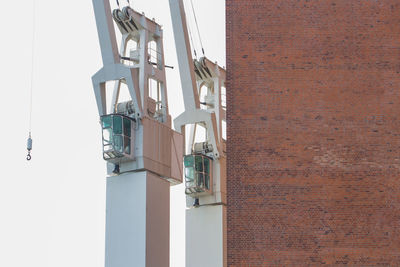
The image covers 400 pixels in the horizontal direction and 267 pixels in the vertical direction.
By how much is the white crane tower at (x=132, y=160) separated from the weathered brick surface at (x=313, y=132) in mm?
14237

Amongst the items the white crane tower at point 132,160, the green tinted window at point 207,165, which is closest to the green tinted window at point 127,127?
the white crane tower at point 132,160

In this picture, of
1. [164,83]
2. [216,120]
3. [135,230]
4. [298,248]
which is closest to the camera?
[298,248]

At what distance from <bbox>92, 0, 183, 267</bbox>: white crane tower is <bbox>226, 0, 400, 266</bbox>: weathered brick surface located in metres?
14.2

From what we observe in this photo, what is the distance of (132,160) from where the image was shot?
39.0 meters

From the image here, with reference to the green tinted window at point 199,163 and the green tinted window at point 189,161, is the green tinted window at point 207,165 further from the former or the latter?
the green tinted window at point 189,161

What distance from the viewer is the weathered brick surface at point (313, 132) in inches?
938

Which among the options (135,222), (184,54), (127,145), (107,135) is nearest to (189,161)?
(184,54)

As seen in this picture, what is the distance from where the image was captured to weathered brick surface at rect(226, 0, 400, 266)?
78.1ft

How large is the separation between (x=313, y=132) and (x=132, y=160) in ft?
50.8

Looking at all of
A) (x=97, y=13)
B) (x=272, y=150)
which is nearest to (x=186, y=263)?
(x=97, y=13)

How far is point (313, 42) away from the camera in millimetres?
25172

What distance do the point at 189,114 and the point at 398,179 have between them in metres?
21.4

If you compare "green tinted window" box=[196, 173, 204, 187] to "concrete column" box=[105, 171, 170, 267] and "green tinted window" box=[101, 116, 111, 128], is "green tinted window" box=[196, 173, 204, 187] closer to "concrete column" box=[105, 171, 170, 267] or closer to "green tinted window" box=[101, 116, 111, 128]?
"concrete column" box=[105, 171, 170, 267]

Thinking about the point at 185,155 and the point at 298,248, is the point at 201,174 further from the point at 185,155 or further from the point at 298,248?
the point at 298,248
